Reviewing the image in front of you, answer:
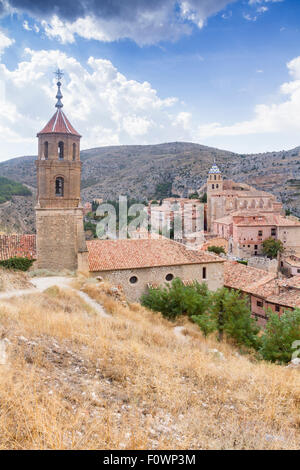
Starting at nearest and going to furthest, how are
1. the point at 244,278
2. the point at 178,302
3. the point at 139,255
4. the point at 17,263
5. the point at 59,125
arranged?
the point at 178,302, the point at 17,263, the point at 59,125, the point at 139,255, the point at 244,278

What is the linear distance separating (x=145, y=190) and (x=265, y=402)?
353 ft

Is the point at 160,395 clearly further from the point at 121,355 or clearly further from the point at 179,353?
the point at 179,353

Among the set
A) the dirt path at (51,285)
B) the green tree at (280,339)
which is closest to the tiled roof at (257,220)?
the green tree at (280,339)

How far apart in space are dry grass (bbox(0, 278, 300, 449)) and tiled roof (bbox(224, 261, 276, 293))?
63.3 feet

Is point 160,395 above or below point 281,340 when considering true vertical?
above

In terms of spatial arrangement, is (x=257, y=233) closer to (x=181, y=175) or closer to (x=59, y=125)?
(x=59, y=125)

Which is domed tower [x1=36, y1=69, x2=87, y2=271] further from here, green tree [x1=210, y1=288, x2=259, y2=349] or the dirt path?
green tree [x1=210, y1=288, x2=259, y2=349]

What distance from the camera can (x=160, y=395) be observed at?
4.30 m

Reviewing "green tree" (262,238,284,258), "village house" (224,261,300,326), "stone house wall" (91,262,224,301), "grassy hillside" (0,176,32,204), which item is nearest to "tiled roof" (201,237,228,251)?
"green tree" (262,238,284,258)

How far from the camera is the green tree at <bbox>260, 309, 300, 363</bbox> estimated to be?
34.6 feet

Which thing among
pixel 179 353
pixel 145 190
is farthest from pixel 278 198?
pixel 179 353

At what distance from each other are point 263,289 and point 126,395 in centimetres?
2147

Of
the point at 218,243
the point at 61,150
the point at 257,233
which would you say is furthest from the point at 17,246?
the point at 257,233

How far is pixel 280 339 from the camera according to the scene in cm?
1110
